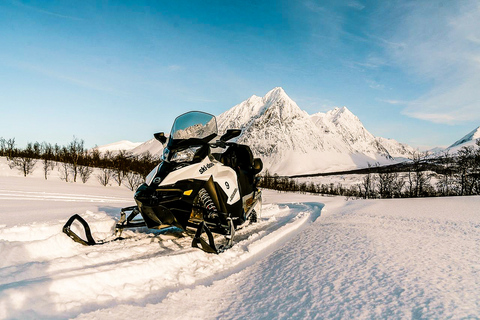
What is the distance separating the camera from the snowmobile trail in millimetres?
2166

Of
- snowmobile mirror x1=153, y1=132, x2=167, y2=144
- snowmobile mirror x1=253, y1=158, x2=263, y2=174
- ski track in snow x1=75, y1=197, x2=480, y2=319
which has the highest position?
snowmobile mirror x1=153, y1=132, x2=167, y2=144

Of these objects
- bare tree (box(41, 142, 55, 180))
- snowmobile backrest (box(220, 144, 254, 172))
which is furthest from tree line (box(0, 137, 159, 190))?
snowmobile backrest (box(220, 144, 254, 172))

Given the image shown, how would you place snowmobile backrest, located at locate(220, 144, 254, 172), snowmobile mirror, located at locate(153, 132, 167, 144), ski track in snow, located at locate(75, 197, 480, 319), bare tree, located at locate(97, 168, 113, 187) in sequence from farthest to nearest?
1. bare tree, located at locate(97, 168, 113, 187)
2. snowmobile backrest, located at locate(220, 144, 254, 172)
3. snowmobile mirror, located at locate(153, 132, 167, 144)
4. ski track in snow, located at locate(75, 197, 480, 319)

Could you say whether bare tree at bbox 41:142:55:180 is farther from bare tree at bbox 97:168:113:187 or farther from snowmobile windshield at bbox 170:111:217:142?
snowmobile windshield at bbox 170:111:217:142

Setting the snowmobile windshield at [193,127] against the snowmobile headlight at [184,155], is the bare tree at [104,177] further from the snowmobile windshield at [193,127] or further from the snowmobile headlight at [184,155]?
the snowmobile headlight at [184,155]

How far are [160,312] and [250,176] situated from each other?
4354 millimetres

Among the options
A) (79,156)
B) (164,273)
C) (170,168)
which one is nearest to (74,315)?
(164,273)

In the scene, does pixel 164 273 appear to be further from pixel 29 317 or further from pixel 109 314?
pixel 29 317

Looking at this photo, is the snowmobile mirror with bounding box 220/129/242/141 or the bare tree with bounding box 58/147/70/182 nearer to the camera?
the snowmobile mirror with bounding box 220/129/242/141

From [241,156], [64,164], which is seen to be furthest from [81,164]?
[241,156]

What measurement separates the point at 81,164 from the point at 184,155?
58262mm

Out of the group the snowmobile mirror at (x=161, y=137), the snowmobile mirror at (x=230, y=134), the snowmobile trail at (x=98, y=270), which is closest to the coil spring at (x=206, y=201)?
the snowmobile trail at (x=98, y=270)

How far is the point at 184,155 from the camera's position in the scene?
4.38 m

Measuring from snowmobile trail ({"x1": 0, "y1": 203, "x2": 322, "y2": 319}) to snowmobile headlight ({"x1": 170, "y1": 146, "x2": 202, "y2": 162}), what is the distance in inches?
54.4
